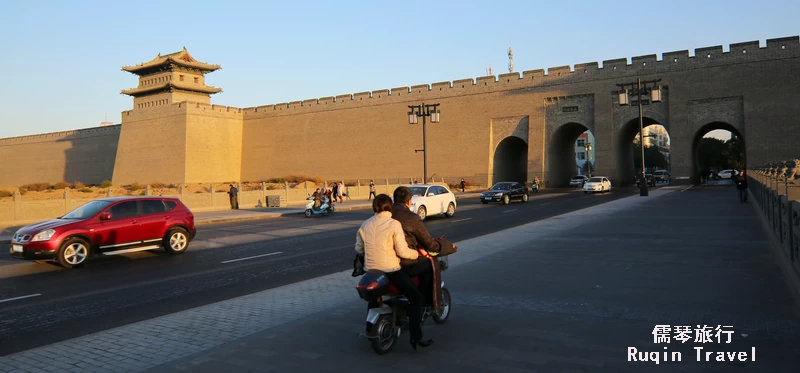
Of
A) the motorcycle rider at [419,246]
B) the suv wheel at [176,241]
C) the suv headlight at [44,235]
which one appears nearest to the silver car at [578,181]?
the suv wheel at [176,241]

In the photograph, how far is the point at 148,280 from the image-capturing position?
9.61m

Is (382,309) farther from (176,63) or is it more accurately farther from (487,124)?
(176,63)

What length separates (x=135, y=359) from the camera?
16.1 ft

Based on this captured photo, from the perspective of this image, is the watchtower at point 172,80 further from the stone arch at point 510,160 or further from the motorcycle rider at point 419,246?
the motorcycle rider at point 419,246

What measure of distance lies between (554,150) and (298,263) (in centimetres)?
4739

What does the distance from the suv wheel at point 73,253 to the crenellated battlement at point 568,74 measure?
1869 inches

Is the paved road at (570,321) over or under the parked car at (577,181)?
under

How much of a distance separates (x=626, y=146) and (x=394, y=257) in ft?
177

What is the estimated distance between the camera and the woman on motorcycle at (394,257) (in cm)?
497

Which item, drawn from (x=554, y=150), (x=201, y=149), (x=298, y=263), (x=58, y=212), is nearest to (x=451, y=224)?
(x=298, y=263)

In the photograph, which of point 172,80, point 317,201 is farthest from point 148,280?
point 172,80

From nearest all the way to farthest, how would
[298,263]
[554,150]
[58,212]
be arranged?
[298,263], [58,212], [554,150]

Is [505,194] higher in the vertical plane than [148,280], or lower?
higher

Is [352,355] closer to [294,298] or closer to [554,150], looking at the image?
[294,298]
